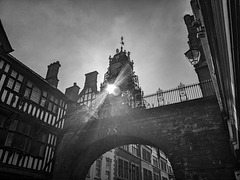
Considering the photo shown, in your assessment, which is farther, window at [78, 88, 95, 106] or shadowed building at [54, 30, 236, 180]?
window at [78, 88, 95, 106]

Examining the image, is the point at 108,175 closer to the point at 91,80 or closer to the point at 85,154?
the point at 85,154

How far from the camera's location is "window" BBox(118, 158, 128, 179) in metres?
16.3

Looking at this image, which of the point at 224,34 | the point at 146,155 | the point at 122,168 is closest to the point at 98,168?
the point at 122,168

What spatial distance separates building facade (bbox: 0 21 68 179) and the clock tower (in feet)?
11.4

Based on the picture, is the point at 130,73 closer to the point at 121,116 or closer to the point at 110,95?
the point at 110,95

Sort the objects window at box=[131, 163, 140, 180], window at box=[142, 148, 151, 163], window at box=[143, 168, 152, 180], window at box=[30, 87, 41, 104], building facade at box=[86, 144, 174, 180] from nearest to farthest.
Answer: window at box=[30, 87, 41, 104] < building facade at box=[86, 144, 174, 180] < window at box=[131, 163, 140, 180] < window at box=[143, 168, 152, 180] < window at box=[142, 148, 151, 163]

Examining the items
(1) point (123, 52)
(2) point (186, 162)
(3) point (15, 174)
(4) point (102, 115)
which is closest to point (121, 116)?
(4) point (102, 115)

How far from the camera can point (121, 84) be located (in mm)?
12039

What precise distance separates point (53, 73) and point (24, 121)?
4.92 meters

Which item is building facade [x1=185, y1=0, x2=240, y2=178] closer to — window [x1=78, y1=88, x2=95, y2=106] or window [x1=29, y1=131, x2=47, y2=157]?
window [x1=29, y1=131, x2=47, y2=157]

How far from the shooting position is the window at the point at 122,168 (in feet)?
53.6

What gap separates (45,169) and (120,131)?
4.53 metres

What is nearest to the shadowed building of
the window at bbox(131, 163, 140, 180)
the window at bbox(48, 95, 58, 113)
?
the window at bbox(48, 95, 58, 113)

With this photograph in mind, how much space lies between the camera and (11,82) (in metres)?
9.09
